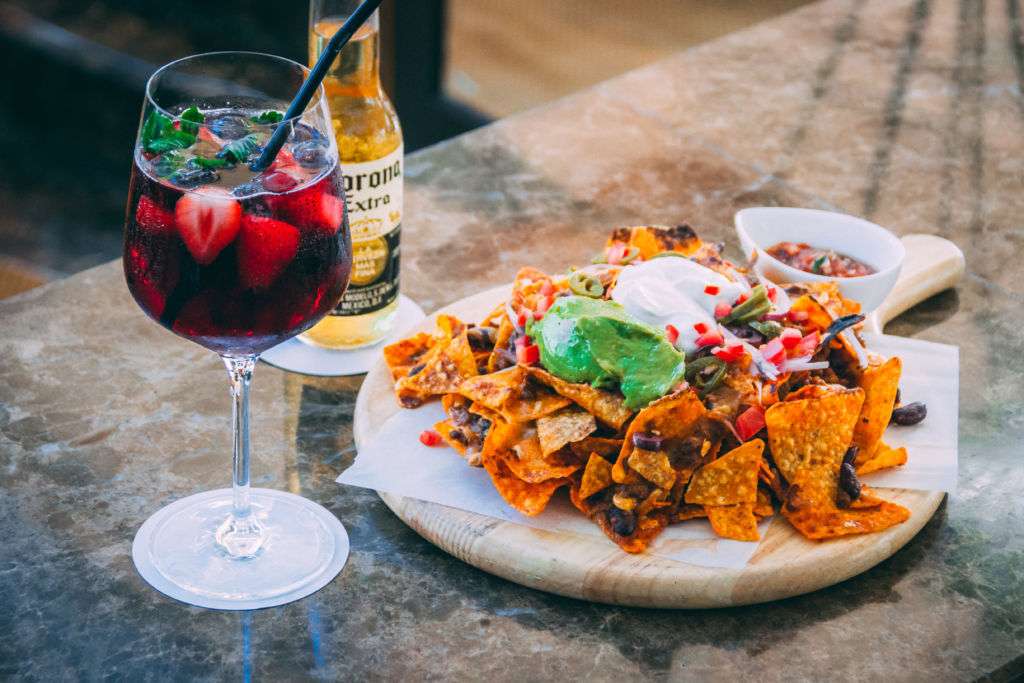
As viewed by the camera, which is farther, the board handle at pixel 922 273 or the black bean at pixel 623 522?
the board handle at pixel 922 273

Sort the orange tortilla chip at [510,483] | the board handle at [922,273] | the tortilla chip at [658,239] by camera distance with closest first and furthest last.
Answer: the orange tortilla chip at [510,483]
the tortilla chip at [658,239]
the board handle at [922,273]

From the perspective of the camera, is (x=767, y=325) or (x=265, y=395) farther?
(x=265, y=395)

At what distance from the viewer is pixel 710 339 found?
1600 millimetres

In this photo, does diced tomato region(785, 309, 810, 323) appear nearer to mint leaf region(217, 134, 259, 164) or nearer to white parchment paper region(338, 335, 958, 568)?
white parchment paper region(338, 335, 958, 568)

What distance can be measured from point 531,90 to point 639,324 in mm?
4026

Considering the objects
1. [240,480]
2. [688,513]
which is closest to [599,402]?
[688,513]

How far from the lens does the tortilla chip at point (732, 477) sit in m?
1.49

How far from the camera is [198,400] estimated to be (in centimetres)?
179

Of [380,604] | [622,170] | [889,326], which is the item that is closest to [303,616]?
[380,604]

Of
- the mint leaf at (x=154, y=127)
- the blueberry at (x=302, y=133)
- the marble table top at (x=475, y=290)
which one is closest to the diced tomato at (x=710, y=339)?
the marble table top at (x=475, y=290)

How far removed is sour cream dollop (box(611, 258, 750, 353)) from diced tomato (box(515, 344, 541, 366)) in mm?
122

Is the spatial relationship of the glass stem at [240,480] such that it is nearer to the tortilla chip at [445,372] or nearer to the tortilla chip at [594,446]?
the tortilla chip at [445,372]

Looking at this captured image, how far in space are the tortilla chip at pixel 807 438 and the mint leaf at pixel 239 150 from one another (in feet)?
2.19

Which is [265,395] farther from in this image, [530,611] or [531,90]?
[531,90]
